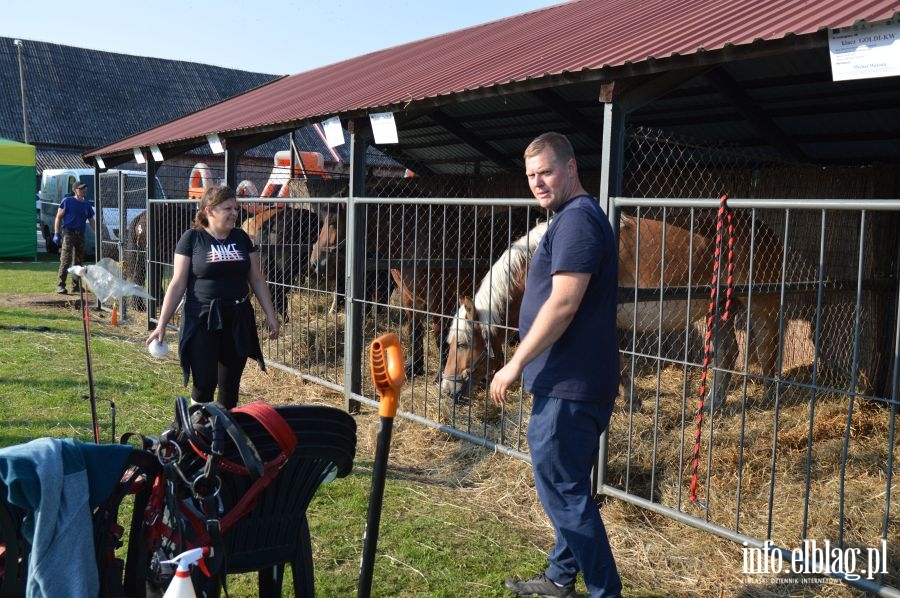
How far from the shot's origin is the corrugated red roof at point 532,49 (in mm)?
3914

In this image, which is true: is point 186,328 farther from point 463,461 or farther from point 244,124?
point 244,124

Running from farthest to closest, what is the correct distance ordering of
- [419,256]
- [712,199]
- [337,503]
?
[419,256] → [337,503] → [712,199]

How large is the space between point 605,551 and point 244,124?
6.56 m

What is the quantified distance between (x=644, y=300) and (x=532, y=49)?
2280 millimetres

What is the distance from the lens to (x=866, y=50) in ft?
10.9

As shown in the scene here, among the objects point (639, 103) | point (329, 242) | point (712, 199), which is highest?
point (639, 103)

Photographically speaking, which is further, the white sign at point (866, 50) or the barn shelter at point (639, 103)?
the barn shelter at point (639, 103)

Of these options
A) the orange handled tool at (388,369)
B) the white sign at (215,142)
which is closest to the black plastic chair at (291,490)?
the orange handled tool at (388,369)

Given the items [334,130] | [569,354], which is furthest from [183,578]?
[334,130]

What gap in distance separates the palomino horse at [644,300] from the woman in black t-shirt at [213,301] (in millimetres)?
1586

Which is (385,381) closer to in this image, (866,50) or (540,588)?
(540,588)

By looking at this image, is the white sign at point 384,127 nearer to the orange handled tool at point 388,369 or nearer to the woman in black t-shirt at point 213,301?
the woman in black t-shirt at point 213,301

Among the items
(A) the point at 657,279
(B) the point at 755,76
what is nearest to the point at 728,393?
(A) the point at 657,279

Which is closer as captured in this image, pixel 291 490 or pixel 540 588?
pixel 291 490
